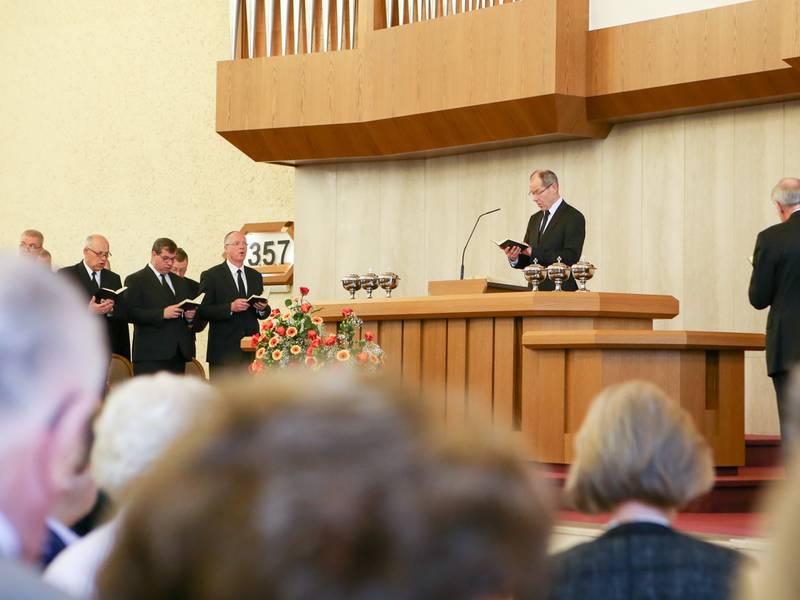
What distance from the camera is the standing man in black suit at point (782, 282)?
6266mm

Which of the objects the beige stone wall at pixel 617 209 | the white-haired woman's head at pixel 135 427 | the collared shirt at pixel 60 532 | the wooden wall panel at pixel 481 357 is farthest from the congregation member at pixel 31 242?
the white-haired woman's head at pixel 135 427

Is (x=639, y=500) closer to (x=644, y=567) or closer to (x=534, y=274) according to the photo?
(x=644, y=567)

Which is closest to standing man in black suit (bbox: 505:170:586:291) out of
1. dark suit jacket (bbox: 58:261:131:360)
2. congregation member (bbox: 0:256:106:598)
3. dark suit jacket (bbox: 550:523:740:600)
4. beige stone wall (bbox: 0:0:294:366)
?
dark suit jacket (bbox: 58:261:131:360)

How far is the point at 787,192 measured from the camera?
6359mm

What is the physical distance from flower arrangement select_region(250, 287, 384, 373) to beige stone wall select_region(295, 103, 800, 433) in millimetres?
2783

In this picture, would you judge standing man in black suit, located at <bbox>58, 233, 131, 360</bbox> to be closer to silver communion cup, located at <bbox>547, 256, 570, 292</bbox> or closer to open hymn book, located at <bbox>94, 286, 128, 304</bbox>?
open hymn book, located at <bbox>94, 286, 128, 304</bbox>

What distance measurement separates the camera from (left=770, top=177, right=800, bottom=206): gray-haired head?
633 centimetres

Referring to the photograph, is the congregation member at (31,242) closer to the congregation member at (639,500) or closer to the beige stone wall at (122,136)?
the beige stone wall at (122,136)

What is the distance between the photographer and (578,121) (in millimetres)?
8695

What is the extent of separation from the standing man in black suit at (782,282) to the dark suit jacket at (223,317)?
166 inches

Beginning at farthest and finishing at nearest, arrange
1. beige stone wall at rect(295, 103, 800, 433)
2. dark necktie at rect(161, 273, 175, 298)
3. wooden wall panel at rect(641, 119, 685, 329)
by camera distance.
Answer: dark necktie at rect(161, 273, 175, 298)
wooden wall panel at rect(641, 119, 685, 329)
beige stone wall at rect(295, 103, 800, 433)

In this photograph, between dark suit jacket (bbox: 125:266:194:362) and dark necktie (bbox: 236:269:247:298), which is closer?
dark suit jacket (bbox: 125:266:194:362)

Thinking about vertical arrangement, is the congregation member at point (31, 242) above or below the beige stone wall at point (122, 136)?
below

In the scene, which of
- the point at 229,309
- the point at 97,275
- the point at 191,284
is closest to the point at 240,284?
the point at 229,309
